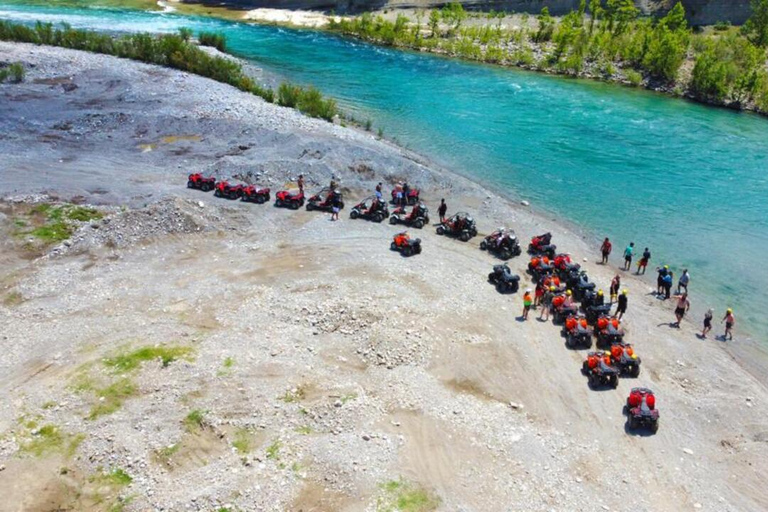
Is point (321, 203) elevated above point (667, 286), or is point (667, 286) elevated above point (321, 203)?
point (667, 286)

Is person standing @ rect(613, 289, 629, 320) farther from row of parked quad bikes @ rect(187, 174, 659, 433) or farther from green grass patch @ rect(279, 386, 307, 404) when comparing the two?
green grass patch @ rect(279, 386, 307, 404)

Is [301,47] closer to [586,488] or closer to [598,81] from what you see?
[598,81]

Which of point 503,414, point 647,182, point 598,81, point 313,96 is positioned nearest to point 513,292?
point 503,414

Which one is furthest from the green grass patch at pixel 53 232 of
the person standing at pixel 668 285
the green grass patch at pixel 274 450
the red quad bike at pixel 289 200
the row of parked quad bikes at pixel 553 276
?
the person standing at pixel 668 285

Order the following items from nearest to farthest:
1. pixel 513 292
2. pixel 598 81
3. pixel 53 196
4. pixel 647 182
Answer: pixel 513 292, pixel 53 196, pixel 647 182, pixel 598 81

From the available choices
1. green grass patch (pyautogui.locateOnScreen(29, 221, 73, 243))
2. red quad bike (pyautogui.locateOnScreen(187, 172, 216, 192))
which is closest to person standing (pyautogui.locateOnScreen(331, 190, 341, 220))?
red quad bike (pyautogui.locateOnScreen(187, 172, 216, 192))

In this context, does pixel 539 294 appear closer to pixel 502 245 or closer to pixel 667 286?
pixel 502 245

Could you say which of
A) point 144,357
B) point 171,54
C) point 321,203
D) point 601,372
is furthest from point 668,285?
Result: point 171,54
